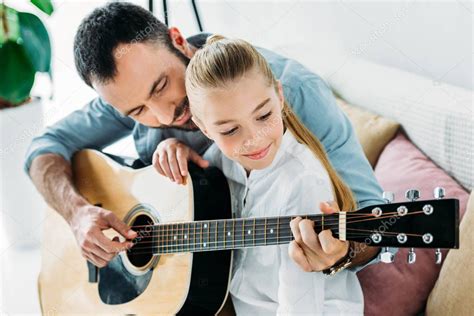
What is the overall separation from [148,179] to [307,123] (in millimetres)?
362

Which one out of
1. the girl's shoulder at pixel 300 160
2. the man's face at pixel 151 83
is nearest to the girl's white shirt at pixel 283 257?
the girl's shoulder at pixel 300 160

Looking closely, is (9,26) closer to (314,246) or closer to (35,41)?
(35,41)

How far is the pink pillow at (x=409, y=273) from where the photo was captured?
3.73ft

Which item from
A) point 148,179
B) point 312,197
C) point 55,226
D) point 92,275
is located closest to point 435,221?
point 312,197

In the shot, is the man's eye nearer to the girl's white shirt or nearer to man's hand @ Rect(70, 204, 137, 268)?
the girl's white shirt

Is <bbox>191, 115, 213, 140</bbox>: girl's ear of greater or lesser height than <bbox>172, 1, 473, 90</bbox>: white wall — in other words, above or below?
below

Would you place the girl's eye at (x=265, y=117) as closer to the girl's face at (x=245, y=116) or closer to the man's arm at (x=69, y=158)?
the girl's face at (x=245, y=116)

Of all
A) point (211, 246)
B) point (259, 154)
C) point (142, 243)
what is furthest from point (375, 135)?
point (142, 243)

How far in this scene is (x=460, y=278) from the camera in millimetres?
1067

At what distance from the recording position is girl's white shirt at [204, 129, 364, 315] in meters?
1.08

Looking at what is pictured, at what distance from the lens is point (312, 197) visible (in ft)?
3.56

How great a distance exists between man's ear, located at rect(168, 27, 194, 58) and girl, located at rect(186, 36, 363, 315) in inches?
3.3

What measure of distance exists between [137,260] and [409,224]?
0.58 metres

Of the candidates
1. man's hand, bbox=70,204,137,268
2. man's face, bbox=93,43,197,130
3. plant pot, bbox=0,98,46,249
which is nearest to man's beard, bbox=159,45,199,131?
man's face, bbox=93,43,197,130
